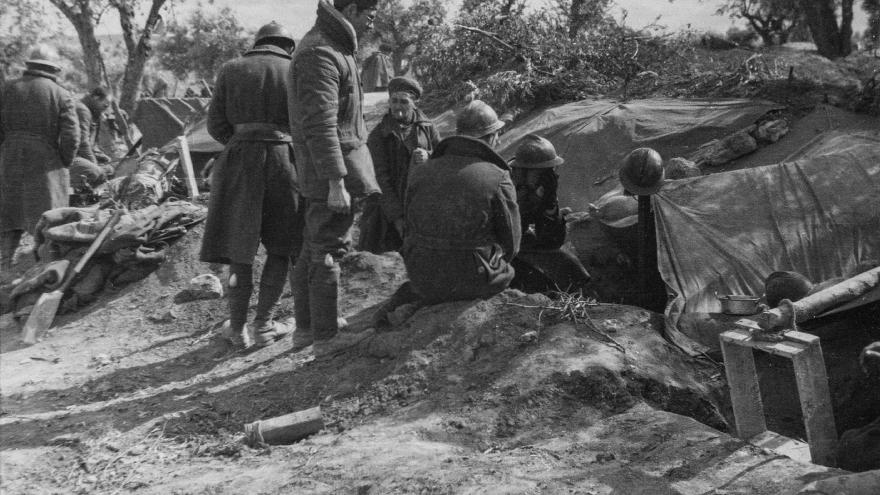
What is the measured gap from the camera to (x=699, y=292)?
5.06m

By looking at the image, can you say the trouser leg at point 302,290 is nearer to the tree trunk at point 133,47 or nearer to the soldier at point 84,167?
the soldier at point 84,167

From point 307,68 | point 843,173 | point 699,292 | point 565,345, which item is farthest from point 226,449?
point 843,173

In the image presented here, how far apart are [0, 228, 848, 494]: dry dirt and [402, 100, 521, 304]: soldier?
163 mm

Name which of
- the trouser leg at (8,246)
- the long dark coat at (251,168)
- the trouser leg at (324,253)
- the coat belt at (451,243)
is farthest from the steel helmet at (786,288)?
the trouser leg at (8,246)

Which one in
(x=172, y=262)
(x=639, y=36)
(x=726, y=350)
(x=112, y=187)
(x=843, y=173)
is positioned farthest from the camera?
(x=639, y=36)

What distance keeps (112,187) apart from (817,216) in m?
6.73

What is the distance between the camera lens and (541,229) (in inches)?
212

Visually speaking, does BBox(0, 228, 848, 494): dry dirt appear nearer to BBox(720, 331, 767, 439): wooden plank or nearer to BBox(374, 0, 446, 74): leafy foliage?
BBox(720, 331, 767, 439): wooden plank

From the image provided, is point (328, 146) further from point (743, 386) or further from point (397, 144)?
point (743, 386)

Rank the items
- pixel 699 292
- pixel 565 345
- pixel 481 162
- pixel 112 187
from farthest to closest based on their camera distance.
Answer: pixel 112 187 < pixel 699 292 < pixel 481 162 < pixel 565 345

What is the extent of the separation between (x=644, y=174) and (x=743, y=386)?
2660 millimetres

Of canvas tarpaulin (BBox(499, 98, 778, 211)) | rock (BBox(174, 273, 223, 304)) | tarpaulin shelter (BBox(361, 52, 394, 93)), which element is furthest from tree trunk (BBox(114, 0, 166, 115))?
rock (BBox(174, 273, 223, 304))

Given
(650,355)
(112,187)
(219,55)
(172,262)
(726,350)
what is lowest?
(650,355)

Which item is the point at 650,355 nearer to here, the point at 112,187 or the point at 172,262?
the point at 172,262
